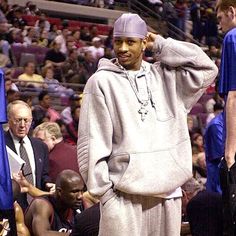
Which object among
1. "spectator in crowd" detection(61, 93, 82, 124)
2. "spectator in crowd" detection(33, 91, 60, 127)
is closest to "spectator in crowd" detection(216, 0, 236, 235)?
"spectator in crowd" detection(33, 91, 60, 127)

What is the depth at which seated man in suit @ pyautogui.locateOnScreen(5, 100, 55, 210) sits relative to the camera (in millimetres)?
5652

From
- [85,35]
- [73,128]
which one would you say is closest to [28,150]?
[73,128]

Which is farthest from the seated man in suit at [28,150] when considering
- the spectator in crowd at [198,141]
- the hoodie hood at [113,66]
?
the spectator in crowd at [198,141]

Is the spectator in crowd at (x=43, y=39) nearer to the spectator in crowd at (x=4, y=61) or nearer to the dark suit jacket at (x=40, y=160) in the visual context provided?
the spectator in crowd at (x=4, y=61)

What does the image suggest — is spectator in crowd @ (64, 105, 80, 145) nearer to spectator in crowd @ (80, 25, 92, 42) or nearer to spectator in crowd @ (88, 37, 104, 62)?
spectator in crowd @ (88, 37, 104, 62)

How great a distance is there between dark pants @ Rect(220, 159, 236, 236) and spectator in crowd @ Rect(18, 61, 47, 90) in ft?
25.2

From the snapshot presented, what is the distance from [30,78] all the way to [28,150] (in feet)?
19.9

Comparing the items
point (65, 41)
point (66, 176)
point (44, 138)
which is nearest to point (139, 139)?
point (66, 176)

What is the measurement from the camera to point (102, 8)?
1728cm

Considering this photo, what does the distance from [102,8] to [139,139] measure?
45.8 feet

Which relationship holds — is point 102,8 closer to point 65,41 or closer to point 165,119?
point 65,41

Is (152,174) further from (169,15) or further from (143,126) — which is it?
(169,15)

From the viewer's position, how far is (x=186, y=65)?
372 cm

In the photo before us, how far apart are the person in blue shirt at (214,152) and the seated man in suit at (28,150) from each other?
1426 mm
